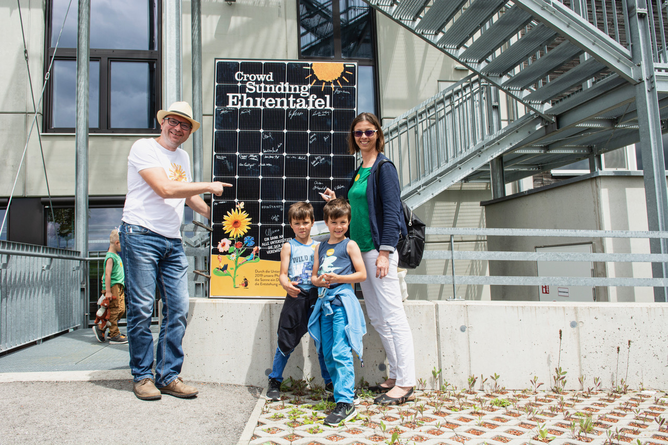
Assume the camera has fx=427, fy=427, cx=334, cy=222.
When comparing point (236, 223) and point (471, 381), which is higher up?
point (236, 223)

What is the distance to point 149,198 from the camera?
3184 mm

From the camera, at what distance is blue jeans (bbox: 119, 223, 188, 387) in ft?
10.1

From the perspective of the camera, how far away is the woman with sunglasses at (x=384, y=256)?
127 inches

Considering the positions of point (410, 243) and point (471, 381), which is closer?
point (410, 243)

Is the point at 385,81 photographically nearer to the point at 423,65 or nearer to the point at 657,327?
the point at 423,65

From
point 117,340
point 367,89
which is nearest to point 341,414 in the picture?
point 117,340

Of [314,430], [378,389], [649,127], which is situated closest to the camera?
[314,430]

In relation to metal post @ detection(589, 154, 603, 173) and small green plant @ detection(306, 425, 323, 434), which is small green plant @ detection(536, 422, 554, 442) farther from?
metal post @ detection(589, 154, 603, 173)

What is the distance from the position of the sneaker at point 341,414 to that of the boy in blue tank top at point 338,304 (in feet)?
0.08

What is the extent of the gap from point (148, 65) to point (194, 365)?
7576 millimetres

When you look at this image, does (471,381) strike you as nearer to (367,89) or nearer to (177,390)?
(177,390)

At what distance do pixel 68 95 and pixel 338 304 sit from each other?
8.65 metres

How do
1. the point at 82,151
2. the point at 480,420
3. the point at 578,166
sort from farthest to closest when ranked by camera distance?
the point at 578,166 < the point at 82,151 < the point at 480,420

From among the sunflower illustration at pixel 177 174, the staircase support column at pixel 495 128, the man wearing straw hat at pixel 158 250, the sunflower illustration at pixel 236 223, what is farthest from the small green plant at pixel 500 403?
the staircase support column at pixel 495 128
